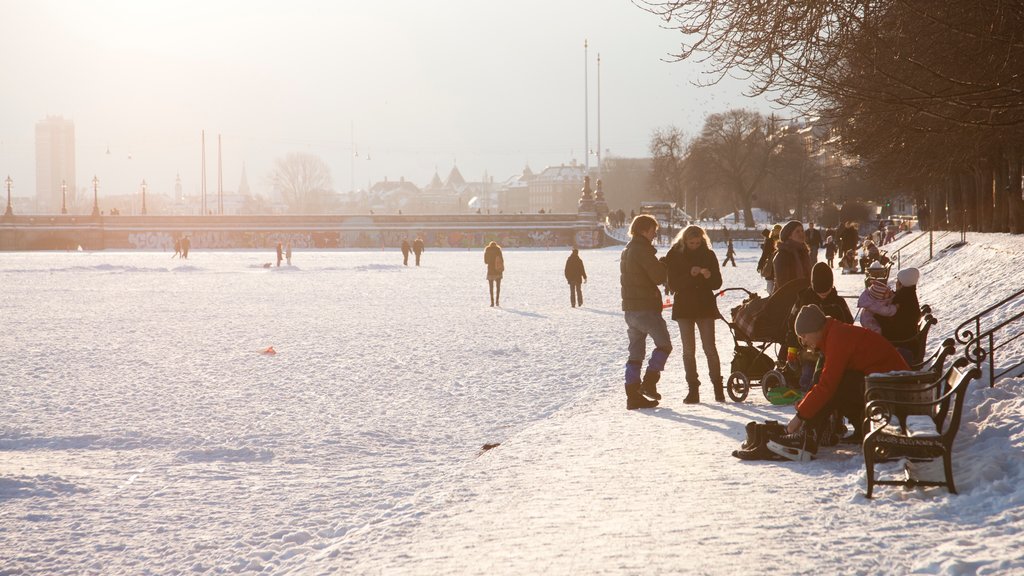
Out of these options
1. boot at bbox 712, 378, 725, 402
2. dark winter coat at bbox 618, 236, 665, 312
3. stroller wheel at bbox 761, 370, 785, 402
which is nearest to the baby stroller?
stroller wheel at bbox 761, 370, 785, 402

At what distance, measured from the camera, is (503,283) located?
112ft

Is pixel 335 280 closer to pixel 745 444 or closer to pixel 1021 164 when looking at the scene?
pixel 1021 164

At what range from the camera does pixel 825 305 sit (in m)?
9.02

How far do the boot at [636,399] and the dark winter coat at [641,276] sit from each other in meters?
0.78

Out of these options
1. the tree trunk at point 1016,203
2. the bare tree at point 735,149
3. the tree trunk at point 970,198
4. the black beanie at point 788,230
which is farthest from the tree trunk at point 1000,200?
the bare tree at point 735,149

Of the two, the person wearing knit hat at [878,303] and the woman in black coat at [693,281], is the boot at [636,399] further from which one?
the person wearing knit hat at [878,303]

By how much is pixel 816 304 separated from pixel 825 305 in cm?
8

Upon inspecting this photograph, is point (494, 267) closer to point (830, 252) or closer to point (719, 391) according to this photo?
point (830, 252)

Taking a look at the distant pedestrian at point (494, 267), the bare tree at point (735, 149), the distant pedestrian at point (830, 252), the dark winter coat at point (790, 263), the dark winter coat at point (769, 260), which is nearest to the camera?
the dark winter coat at point (790, 263)

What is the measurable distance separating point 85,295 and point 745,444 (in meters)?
25.0

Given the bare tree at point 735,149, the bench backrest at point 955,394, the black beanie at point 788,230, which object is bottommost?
Result: the bench backrest at point 955,394

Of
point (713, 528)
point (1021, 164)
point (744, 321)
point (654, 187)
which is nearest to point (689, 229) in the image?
point (744, 321)

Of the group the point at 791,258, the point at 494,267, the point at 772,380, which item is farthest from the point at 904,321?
the point at 494,267

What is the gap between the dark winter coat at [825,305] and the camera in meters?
9.02
